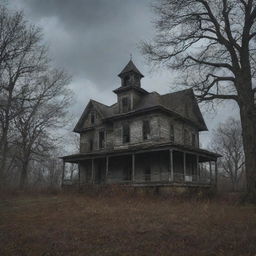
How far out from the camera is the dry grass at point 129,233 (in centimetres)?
713

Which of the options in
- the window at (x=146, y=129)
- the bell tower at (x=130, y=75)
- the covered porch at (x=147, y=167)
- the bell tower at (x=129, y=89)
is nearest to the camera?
the covered porch at (x=147, y=167)

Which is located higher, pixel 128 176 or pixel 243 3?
pixel 243 3

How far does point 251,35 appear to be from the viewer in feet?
54.2

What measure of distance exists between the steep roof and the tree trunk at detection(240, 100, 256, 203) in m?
7.70

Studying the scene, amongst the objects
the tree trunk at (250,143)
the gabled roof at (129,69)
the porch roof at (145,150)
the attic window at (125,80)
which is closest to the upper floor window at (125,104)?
the attic window at (125,80)

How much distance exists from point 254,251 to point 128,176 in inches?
→ 797

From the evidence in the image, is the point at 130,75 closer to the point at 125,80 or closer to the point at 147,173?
the point at 125,80

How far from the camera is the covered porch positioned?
22423 mm

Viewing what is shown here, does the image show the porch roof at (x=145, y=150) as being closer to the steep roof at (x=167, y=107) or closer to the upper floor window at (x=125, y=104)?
the steep roof at (x=167, y=107)

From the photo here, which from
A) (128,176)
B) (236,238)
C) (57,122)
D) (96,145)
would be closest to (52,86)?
(57,122)

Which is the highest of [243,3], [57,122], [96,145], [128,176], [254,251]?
[243,3]

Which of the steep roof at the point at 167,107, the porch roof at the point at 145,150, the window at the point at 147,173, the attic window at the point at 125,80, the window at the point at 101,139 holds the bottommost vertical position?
the window at the point at 147,173

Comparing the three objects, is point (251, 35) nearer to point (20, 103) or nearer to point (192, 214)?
point (192, 214)

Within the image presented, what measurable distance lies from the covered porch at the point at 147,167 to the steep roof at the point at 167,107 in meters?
3.78
